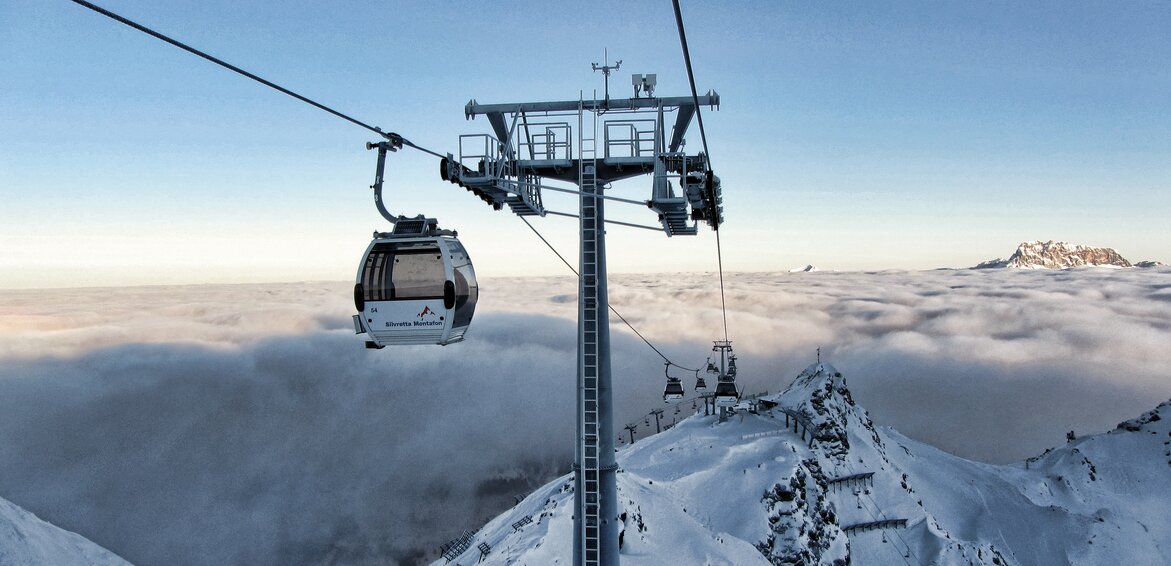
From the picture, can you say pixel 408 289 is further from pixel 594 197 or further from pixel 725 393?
pixel 725 393

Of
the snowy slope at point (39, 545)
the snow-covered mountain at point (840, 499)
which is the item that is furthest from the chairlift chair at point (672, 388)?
the snowy slope at point (39, 545)

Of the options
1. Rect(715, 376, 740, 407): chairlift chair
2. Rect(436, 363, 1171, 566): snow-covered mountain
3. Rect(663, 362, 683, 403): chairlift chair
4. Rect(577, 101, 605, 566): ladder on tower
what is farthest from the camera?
Rect(715, 376, 740, 407): chairlift chair

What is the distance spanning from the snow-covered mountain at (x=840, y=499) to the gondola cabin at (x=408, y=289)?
1048 inches

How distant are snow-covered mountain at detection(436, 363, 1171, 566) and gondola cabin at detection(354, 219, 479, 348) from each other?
26.6 metres

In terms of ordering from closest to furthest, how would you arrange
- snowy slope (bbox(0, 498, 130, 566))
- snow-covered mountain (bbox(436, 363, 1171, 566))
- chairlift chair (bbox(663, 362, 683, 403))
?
1. chairlift chair (bbox(663, 362, 683, 403))
2. snow-covered mountain (bbox(436, 363, 1171, 566))
3. snowy slope (bbox(0, 498, 130, 566))

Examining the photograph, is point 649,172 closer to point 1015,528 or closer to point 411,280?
point 411,280

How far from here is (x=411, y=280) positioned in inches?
637

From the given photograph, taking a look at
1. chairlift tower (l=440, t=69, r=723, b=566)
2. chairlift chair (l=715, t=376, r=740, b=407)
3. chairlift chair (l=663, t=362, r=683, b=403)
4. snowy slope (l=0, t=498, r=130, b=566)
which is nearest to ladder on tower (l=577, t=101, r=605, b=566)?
chairlift tower (l=440, t=69, r=723, b=566)

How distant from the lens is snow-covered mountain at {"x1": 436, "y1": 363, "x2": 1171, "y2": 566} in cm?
4828

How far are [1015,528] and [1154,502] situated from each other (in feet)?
111

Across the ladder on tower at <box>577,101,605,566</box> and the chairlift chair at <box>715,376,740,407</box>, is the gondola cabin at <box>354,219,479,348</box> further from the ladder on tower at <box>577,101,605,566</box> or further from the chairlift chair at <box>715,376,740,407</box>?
the chairlift chair at <box>715,376,740,407</box>

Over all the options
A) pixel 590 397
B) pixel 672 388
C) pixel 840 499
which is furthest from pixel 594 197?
pixel 840 499

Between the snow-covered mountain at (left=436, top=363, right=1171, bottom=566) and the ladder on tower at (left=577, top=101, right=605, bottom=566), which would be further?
the snow-covered mountain at (left=436, top=363, right=1171, bottom=566)

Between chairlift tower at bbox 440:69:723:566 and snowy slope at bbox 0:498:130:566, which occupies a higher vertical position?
chairlift tower at bbox 440:69:723:566
